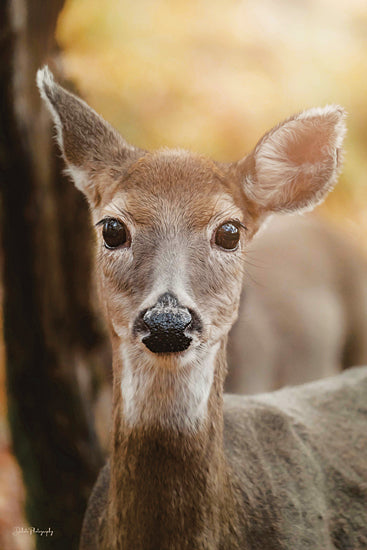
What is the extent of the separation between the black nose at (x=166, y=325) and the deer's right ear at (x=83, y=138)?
1.48ft

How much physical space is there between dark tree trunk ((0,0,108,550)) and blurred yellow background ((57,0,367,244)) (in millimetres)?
272

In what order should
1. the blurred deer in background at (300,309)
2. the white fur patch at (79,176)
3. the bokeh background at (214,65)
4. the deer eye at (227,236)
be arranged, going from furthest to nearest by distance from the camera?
the blurred deer in background at (300,309)
the bokeh background at (214,65)
the white fur patch at (79,176)
the deer eye at (227,236)

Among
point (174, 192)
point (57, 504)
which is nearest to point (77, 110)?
point (174, 192)

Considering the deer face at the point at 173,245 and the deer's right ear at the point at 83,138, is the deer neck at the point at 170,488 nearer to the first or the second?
the deer face at the point at 173,245

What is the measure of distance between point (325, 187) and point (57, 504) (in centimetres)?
155

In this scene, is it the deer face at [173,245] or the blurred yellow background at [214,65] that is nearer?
the deer face at [173,245]

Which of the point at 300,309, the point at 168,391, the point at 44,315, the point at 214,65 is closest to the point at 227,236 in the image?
the point at 168,391

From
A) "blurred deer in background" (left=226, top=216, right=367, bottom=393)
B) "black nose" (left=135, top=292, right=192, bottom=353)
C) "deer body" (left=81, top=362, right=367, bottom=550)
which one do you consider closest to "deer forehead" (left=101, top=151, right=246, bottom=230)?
"black nose" (left=135, top=292, right=192, bottom=353)

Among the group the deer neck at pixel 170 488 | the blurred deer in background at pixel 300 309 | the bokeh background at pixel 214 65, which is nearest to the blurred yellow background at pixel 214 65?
the bokeh background at pixel 214 65

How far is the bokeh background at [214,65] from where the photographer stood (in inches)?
68.4

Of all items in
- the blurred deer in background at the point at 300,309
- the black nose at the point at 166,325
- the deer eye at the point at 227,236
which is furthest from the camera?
the blurred deer in background at the point at 300,309

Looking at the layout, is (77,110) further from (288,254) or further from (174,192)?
(288,254)

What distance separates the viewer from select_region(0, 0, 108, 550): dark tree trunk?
2062 millimetres

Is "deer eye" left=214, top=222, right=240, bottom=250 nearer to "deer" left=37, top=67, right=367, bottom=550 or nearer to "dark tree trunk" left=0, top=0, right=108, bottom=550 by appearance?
"deer" left=37, top=67, right=367, bottom=550
